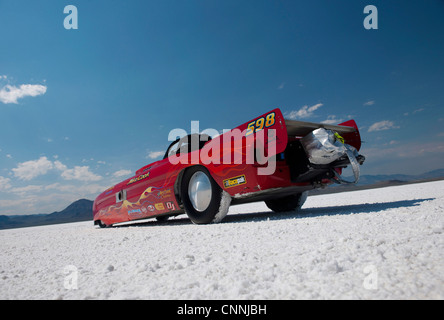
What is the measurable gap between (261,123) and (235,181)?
779 mm

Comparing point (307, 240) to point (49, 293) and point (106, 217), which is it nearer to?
point (49, 293)

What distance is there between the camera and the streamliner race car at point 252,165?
290cm

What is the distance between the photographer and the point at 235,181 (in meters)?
3.05

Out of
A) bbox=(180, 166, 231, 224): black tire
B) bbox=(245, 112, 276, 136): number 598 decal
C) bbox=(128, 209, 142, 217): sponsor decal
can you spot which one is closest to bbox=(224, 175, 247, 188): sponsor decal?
bbox=(180, 166, 231, 224): black tire

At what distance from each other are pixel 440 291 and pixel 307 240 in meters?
0.88

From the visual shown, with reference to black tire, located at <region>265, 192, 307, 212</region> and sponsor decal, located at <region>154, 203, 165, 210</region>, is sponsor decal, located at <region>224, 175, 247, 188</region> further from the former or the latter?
black tire, located at <region>265, 192, 307, 212</region>

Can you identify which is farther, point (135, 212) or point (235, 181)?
point (135, 212)

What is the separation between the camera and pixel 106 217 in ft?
21.4

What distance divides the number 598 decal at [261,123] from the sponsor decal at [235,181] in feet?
1.81

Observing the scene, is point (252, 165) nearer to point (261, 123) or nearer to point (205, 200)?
point (261, 123)

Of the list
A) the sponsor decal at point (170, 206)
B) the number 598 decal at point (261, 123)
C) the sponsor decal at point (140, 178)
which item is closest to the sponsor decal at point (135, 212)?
the sponsor decal at point (140, 178)

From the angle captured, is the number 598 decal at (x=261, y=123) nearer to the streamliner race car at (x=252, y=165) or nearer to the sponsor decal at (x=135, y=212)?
the streamliner race car at (x=252, y=165)

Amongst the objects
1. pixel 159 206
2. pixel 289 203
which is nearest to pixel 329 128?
pixel 289 203
